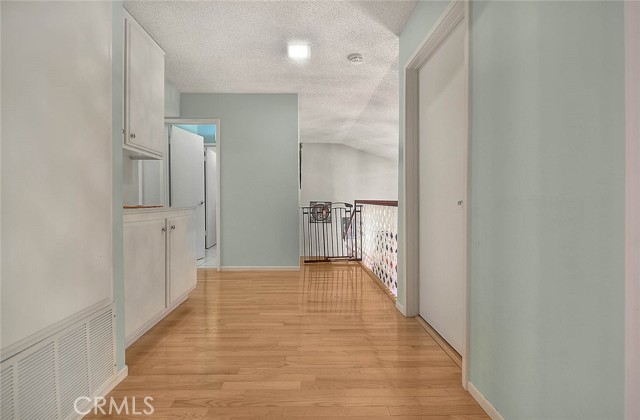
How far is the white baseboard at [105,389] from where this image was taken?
1.30 meters

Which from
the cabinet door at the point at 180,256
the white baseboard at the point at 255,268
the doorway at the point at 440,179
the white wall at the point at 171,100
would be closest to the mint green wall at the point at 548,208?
the doorway at the point at 440,179

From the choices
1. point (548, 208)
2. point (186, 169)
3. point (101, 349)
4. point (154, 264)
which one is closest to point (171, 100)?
point (186, 169)

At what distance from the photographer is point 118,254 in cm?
157

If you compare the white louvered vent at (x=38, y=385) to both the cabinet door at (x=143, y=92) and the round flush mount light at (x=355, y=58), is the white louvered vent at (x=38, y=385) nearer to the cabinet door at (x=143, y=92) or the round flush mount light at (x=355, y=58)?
the cabinet door at (x=143, y=92)

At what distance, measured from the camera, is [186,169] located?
470cm

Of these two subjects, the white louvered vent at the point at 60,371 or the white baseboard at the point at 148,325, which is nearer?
the white louvered vent at the point at 60,371

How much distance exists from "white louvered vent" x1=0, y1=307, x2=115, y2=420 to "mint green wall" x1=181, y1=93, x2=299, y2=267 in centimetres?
283

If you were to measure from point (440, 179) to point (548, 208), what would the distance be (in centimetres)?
111

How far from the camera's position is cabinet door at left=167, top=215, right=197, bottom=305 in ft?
8.28

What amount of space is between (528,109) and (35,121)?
161 cm

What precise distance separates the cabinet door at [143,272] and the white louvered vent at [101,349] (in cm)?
41

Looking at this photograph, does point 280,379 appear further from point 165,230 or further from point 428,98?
point 428,98

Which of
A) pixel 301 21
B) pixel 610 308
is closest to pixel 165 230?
pixel 301 21

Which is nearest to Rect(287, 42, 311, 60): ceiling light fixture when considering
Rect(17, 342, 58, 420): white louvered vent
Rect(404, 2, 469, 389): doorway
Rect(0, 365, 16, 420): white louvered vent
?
Rect(404, 2, 469, 389): doorway
